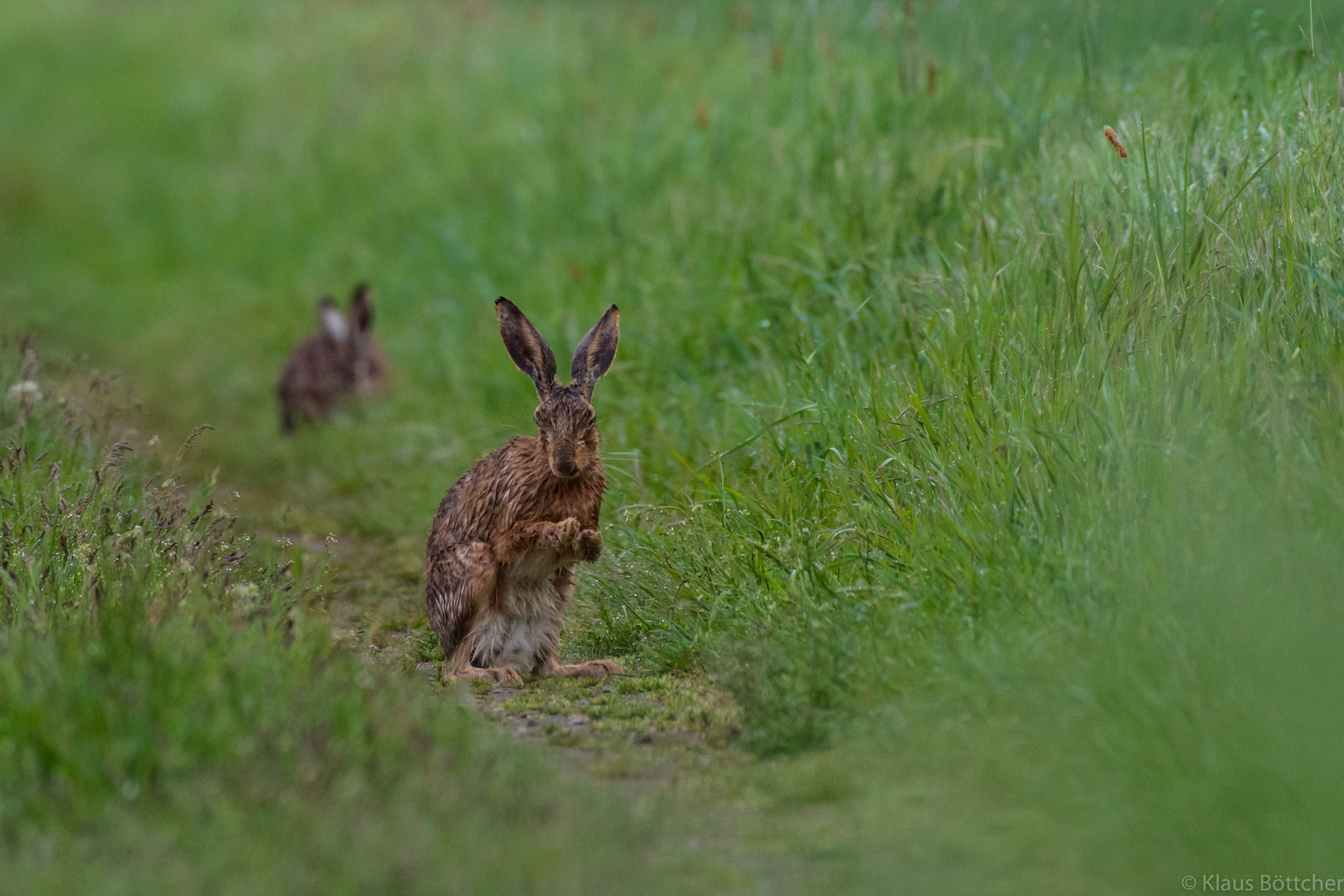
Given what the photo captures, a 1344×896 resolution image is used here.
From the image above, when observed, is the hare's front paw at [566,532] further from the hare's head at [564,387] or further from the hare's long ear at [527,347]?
the hare's long ear at [527,347]

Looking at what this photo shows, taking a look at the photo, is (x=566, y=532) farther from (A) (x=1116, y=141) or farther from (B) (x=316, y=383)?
(B) (x=316, y=383)

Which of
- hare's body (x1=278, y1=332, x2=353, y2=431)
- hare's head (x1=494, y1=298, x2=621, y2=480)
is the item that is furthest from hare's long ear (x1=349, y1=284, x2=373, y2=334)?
hare's head (x1=494, y1=298, x2=621, y2=480)

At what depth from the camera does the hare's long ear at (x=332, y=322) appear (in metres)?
9.62

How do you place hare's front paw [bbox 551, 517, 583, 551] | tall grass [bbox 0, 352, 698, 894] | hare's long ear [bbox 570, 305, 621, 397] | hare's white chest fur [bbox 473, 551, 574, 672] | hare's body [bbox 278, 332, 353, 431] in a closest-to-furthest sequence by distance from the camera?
1. tall grass [bbox 0, 352, 698, 894]
2. hare's front paw [bbox 551, 517, 583, 551]
3. hare's white chest fur [bbox 473, 551, 574, 672]
4. hare's long ear [bbox 570, 305, 621, 397]
5. hare's body [bbox 278, 332, 353, 431]

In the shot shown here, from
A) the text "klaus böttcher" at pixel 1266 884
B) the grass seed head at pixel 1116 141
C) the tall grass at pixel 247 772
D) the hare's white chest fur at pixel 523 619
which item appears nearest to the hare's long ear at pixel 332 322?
the hare's white chest fur at pixel 523 619

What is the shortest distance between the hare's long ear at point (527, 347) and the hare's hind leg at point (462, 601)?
0.63 meters

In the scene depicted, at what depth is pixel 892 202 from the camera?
7.39 meters

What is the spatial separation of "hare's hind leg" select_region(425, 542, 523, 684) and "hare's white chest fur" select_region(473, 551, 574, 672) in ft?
0.15

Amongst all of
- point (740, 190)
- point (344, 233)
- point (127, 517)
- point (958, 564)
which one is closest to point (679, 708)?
point (958, 564)

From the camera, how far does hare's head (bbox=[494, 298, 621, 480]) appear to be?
5285 mm

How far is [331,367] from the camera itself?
31.4 feet

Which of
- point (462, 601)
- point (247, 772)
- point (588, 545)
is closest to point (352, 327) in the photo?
point (462, 601)

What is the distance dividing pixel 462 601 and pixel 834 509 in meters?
1.35

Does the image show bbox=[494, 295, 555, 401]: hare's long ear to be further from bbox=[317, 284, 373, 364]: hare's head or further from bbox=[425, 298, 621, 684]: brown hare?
bbox=[317, 284, 373, 364]: hare's head
